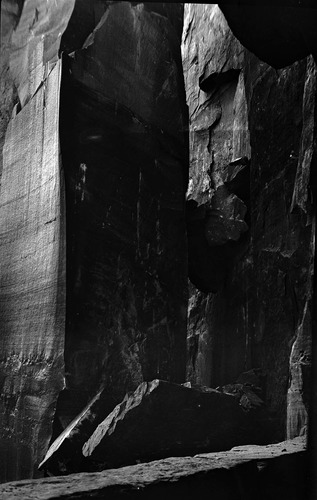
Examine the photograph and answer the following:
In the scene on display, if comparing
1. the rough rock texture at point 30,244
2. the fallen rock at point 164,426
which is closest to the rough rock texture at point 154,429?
the fallen rock at point 164,426

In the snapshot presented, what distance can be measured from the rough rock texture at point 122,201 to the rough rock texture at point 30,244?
0.21ft

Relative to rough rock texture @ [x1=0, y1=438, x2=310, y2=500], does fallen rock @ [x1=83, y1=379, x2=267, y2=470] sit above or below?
above

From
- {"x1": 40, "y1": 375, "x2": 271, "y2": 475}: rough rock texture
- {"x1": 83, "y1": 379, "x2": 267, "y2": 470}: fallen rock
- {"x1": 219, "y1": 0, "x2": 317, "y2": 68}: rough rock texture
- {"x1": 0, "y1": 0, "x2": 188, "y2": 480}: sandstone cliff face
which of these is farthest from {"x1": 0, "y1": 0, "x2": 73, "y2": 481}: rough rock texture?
{"x1": 219, "y1": 0, "x2": 317, "y2": 68}: rough rock texture

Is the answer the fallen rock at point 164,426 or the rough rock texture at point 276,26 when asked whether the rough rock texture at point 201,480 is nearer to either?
the fallen rock at point 164,426

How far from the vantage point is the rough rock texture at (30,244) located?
2.71 meters

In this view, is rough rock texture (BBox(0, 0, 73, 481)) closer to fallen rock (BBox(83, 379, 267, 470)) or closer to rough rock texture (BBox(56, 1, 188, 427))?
rough rock texture (BBox(56, 1, 188, 427))

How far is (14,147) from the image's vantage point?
289cm

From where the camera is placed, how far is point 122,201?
3.17m

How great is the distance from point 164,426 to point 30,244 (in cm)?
107

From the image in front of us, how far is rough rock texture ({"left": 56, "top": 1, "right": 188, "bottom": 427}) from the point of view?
2.90 meters

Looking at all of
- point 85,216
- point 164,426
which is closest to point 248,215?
point 85,216

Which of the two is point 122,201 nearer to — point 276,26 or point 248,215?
point 248,215

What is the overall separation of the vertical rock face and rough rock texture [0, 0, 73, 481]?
2.73 feet

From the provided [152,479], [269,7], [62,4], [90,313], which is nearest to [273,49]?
[269,7]
